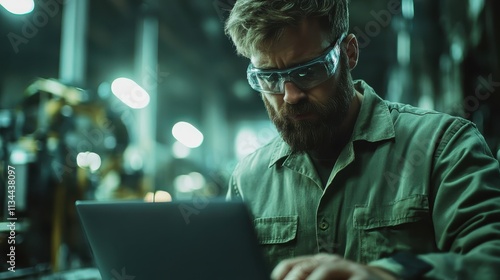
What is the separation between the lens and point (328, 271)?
0.73 metres

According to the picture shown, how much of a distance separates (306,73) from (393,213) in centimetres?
48

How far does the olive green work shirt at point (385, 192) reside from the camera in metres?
1.07

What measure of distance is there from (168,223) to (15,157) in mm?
2285

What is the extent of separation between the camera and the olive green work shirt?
42.3 inches

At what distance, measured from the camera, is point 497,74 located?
250 cm

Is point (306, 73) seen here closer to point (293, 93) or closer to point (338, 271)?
point (293, 93)

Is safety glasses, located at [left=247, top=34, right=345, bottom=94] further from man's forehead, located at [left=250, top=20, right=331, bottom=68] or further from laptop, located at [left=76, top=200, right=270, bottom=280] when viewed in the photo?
laptop, located at [left=76, top=200, right=270, bottom=280]

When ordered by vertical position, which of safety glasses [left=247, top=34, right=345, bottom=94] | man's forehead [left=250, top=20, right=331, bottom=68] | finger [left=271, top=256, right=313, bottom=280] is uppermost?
man's forehead [left=250, top=20, right=331, bottom=68]

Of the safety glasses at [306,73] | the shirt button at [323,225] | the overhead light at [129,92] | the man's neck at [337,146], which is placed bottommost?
the shirt button at [323,225]

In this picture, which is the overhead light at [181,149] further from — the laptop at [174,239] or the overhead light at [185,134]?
the laptop at [174,239]

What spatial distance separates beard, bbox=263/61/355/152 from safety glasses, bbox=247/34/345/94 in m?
0.06

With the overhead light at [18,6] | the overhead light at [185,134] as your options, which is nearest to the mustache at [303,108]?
the overhead light at [18,6]

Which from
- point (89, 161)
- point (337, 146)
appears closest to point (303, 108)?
point (337, 146)

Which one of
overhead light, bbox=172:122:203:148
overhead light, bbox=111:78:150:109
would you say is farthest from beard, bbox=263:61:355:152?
overhead light, bbox=172:122:203:148
